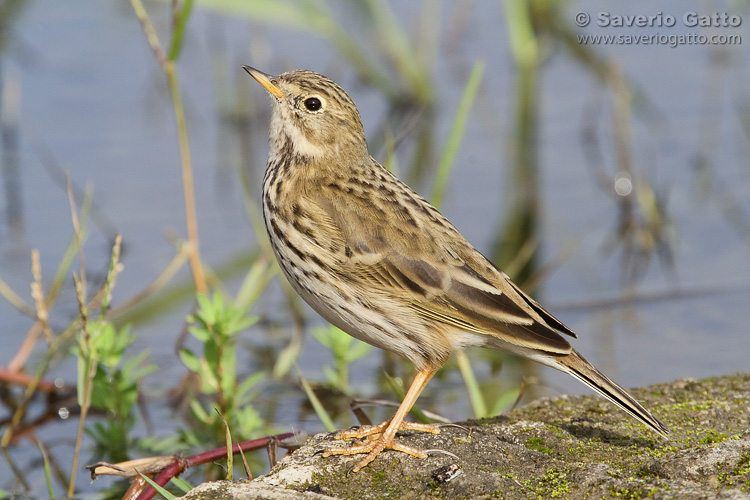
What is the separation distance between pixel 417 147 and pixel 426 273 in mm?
5737

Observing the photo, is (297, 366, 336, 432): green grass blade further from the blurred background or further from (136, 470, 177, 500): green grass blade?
(136, 470, 177, 500): green grass blade

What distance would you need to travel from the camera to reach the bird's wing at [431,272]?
4801mm

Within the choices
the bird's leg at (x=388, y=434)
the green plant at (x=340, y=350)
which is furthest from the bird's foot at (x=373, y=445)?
the green plant at (x=340, y=350)

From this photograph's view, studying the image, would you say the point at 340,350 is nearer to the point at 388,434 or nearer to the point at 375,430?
the point at 375,430

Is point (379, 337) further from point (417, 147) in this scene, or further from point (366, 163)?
point (417, 147)

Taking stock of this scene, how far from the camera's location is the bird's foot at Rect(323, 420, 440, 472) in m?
4.37

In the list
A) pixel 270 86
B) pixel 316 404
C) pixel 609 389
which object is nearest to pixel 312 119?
pixel 270 86

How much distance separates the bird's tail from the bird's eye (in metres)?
2.07

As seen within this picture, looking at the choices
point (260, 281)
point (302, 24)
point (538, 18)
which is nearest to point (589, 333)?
point (260, 281)

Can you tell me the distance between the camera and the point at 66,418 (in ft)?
22.7

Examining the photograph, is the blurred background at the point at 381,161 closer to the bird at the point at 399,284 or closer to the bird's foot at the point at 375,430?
the bird at the point at 399,284

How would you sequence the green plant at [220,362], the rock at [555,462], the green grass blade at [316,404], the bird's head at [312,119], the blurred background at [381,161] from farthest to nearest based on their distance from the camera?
the blurred background at [381,161]
the bird's head at [312,119]
the green plant at [220,362]
the green grass blade at [316,404]
the rock at [555,462]

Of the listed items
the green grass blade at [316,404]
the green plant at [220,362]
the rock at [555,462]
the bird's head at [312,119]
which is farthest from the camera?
the bird's head at [312,119]

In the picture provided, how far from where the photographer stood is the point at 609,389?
4.46 metres
